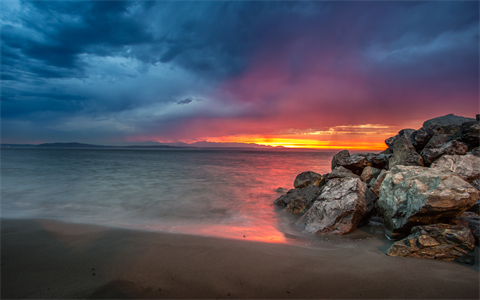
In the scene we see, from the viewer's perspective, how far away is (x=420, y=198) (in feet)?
12.3

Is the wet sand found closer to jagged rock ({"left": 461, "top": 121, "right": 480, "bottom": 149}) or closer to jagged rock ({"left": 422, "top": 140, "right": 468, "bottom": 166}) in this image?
jagged rock ({"left": 422, "top": 140, "right": 468, "bottom": 166})

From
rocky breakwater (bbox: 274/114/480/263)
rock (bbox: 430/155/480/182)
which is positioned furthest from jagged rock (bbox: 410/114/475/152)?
rock (bbox: 430/155/480/182)

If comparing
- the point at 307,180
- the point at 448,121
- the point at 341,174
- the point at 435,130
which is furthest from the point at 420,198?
the point at 448,121

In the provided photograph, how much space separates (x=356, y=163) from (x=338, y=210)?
12.4 feet

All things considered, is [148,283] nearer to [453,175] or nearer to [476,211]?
[453,175]

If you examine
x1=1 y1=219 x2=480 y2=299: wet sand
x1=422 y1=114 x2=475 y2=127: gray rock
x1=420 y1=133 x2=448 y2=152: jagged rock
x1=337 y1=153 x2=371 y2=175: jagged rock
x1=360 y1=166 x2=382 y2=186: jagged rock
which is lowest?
x1=1 y1=219 x2=480 y2=299: wet sand

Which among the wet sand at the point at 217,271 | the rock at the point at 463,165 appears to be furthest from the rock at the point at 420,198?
the rock at the point at 463,165

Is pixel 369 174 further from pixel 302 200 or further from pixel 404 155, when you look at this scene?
pixel 302 200

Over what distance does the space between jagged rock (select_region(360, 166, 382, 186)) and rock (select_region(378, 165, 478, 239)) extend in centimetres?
263

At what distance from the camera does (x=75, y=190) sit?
11.5m

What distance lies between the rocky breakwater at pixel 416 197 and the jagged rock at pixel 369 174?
3cm

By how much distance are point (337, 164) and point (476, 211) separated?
177 inches

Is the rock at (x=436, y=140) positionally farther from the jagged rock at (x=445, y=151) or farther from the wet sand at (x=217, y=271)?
the wet sand at (x=217, y=271)

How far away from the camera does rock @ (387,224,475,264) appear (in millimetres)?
3270
